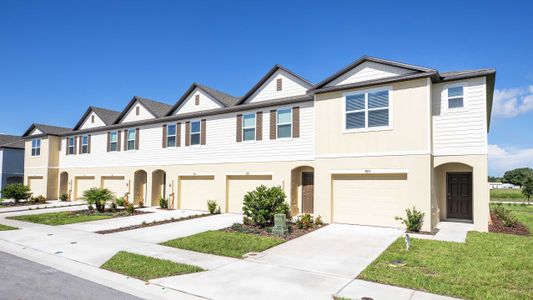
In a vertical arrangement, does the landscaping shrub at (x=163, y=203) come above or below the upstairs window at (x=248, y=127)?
below

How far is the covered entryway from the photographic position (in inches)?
782

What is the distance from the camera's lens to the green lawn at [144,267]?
24.2 feet

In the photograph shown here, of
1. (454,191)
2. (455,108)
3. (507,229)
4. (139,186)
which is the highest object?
(455,108)

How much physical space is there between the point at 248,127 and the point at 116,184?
492 inches

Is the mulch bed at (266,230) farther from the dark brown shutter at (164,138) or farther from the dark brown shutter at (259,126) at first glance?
the dark brown shutter at (164,138)

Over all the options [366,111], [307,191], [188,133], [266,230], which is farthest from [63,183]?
[366,111]

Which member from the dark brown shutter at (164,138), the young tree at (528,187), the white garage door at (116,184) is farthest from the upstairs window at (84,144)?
the young tree at (528,187)

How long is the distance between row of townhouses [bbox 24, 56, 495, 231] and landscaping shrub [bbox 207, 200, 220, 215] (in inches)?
16.5

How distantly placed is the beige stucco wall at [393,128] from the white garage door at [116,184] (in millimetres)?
15824

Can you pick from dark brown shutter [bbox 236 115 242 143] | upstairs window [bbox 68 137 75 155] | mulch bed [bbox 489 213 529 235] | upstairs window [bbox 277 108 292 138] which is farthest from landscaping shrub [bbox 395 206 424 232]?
upstairs window [bbox 68 137 75 155]

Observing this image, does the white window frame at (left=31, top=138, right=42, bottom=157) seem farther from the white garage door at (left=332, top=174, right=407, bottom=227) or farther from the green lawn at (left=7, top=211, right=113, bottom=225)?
the white garage door at (left=332, top=174, right=407, bottom=227)

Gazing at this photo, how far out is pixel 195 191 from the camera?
→ 2055 centimetres

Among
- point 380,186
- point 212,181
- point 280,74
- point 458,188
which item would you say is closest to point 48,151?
point 212,181

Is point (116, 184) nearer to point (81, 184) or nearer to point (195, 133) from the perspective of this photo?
point (81, 184)
